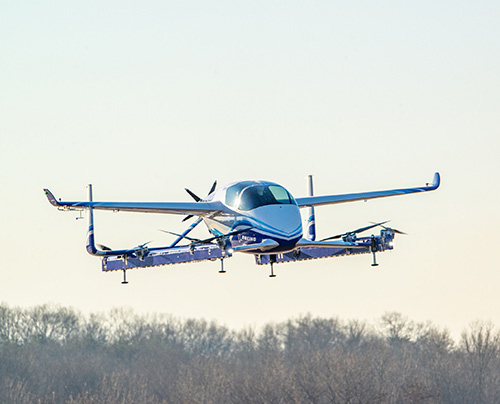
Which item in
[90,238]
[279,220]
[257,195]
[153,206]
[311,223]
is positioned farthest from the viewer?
[311,223]

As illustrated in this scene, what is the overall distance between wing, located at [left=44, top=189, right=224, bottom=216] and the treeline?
→ 5466cm

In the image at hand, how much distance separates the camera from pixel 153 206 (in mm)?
49500

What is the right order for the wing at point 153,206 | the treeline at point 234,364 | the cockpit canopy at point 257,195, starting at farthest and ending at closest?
the treeline at point 234,364 < the wing at point 153,206 < the cockpit canopy at point 257,195

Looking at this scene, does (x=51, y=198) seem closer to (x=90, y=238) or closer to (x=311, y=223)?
(x=90, y=238)

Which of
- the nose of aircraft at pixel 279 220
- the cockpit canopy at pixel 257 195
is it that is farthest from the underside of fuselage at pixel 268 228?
the cockpit canopy at pixel 257 195

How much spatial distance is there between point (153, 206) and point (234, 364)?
273 ft

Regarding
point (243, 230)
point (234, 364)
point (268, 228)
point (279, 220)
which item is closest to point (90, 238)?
point (243, 230)

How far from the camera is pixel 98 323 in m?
145

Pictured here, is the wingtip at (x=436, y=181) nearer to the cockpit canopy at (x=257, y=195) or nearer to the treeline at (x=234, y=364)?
the cockpit canopy at (x=257, y=195)

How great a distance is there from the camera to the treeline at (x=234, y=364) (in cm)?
10738

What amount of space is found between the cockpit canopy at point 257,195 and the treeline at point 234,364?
56396 millimetres

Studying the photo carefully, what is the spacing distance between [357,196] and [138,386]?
218 ft

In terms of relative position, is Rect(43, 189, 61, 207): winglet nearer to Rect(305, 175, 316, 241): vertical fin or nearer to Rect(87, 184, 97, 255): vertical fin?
Rect(87, 184, 97, 255): vertical fin

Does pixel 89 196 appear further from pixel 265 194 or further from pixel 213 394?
pixel 213 394
